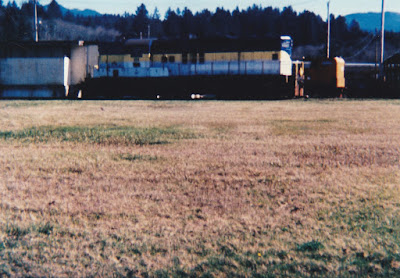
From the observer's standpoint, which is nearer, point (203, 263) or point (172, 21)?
point (203, 263)

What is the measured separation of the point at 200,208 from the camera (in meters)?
4.21

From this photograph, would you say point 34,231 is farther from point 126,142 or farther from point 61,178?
point 126,142

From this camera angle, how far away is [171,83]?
29.3m

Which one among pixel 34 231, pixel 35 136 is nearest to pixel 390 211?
pixel 34 231

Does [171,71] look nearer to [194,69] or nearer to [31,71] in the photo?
[194,69]

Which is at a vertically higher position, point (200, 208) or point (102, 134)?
point (102, 134)

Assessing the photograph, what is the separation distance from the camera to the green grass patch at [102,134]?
9.04 meters

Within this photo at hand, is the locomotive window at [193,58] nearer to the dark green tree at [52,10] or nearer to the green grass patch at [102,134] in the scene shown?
the green grass patch at [102,134]

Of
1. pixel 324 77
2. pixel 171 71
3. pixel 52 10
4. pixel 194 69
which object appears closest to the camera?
pixel 194 69

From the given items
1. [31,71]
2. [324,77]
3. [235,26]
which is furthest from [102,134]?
[235,26]

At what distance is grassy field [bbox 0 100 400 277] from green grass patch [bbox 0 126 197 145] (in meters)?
0.46

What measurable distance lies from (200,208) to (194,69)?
26107mm

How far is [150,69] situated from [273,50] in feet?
29.0

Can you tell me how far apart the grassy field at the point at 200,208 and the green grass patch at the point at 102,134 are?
0.46 metres
